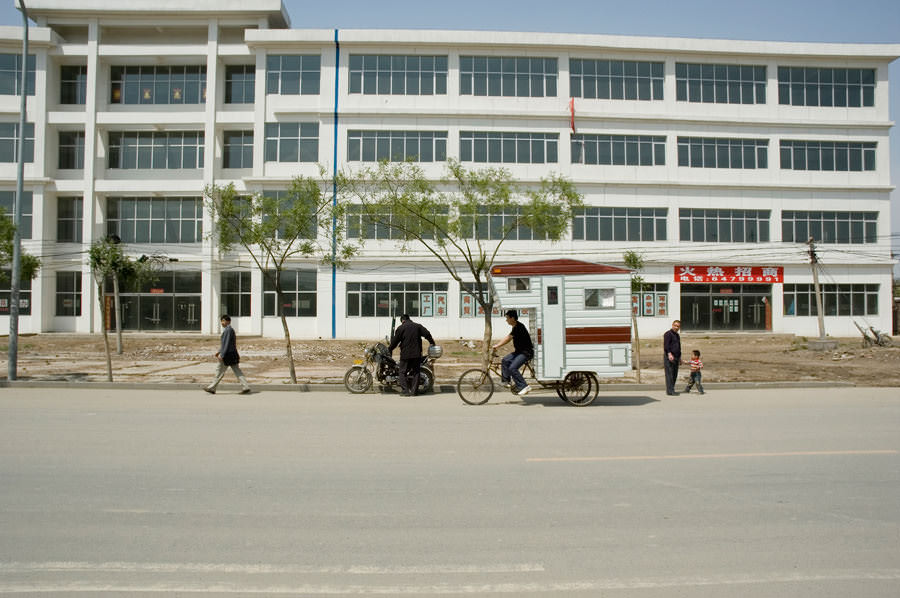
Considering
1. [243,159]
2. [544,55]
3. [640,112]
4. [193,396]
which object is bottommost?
[193,396]

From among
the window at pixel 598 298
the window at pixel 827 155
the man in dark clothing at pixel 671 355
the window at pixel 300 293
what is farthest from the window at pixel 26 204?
the window at pixel 827 155

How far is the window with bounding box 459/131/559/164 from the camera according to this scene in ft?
118

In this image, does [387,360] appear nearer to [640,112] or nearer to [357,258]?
[357,258]

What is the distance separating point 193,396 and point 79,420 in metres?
3.79

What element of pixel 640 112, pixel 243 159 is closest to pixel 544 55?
pixel 640 112

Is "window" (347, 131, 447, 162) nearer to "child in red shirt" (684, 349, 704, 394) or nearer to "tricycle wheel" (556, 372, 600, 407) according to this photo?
"child in red shirt" (684, 349, 704, 394)

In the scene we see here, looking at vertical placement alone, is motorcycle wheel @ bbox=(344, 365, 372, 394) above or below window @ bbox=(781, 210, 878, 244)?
below

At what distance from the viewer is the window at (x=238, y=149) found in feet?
122

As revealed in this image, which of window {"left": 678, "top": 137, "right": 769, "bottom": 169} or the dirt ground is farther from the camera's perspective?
window {"left": 678, "top": 137, "right": 769, "bottom": 169}

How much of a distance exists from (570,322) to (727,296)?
2915cm

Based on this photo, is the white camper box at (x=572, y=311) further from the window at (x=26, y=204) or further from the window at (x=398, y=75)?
the window at (x=26, y=204)

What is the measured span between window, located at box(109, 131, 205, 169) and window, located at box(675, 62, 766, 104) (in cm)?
2935

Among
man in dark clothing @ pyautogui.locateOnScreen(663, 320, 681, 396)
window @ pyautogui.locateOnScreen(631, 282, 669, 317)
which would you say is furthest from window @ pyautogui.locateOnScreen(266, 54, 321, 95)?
man in dark clothing @ pyautogui.locateOnScreen(663, 320, 681, 396)

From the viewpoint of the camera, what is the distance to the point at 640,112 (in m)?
36.9
